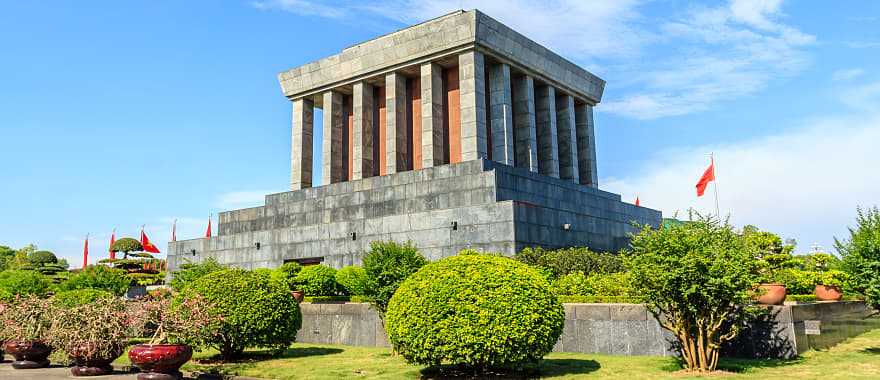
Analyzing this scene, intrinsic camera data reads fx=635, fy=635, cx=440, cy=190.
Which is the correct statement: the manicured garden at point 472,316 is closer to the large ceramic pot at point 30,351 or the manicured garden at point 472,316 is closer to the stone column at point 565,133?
the large ceramic pot at point 30,351

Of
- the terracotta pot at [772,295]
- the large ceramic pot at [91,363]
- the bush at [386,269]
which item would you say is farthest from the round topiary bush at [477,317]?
the large ceramic pot at [91,363]

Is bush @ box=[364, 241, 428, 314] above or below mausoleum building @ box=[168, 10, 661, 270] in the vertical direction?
below

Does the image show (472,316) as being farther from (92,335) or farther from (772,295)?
(92,335)

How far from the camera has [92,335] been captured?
1375 cm

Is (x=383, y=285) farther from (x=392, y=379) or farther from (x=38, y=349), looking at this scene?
(x=38, y=349)

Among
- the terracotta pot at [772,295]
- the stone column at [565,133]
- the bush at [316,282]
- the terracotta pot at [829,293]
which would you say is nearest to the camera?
the terracotta pot at [772,295]

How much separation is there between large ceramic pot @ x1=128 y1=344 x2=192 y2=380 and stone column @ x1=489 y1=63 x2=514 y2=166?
24626 mm

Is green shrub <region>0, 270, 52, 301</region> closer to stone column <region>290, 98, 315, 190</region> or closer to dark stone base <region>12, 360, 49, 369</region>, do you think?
dark stone base <region>12, 360, 49, 369</region>

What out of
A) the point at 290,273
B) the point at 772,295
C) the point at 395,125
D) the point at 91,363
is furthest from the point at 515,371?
the point at 395,125

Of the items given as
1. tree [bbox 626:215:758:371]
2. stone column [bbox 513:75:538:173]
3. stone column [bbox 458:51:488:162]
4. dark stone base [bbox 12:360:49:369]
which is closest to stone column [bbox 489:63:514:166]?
stone column [bbox 458:51:488:162]

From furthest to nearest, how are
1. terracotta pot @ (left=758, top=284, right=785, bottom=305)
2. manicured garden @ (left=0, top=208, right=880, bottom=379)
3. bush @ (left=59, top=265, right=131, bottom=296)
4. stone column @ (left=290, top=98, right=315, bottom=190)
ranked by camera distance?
stone column @ (left=290, top=98, right=315, bottom=190), bush @ (left=59, top=265, right=131, bottom=296), terracotta pot @ (left=758, top=284, right=785, bottom=305), manicured garden @ (left=0, top=208, right=880, bottom=379)

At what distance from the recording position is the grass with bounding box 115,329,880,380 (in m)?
11.5

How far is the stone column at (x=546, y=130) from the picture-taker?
40656 millimetres

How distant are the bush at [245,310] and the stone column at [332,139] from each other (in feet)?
80.5
